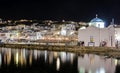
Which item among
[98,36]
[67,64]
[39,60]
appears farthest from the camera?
[98,36]

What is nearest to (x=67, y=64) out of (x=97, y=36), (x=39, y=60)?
(x=39, y=60)

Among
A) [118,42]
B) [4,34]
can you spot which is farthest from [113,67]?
[4,34]

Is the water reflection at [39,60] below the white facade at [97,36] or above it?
below

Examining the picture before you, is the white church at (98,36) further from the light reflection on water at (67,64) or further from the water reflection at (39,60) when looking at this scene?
the light reflection on water at (67,64)

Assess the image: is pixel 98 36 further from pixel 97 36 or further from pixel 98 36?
pixel 97 36

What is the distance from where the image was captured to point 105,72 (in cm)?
2291

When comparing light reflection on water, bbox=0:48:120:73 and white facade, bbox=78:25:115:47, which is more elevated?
white facade, bbox=78:25:115:47

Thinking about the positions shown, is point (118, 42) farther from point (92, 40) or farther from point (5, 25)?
point (5, 25)

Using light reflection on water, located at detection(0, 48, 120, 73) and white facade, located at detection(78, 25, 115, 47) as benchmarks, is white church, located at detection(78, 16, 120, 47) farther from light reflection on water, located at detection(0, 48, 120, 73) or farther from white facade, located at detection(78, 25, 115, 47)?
light reflection on water, located at detection(0, 48, 120, 73)

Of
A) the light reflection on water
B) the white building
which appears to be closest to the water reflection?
the light reflection on water

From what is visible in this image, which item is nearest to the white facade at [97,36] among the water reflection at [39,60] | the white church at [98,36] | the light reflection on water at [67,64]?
the white church at [98,36]

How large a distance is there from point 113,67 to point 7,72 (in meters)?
8.15

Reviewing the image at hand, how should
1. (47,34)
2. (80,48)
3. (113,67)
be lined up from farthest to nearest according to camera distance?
(47,34) → (80,48) → (113,67)

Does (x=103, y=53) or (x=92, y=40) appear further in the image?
(x=92, y=40)
